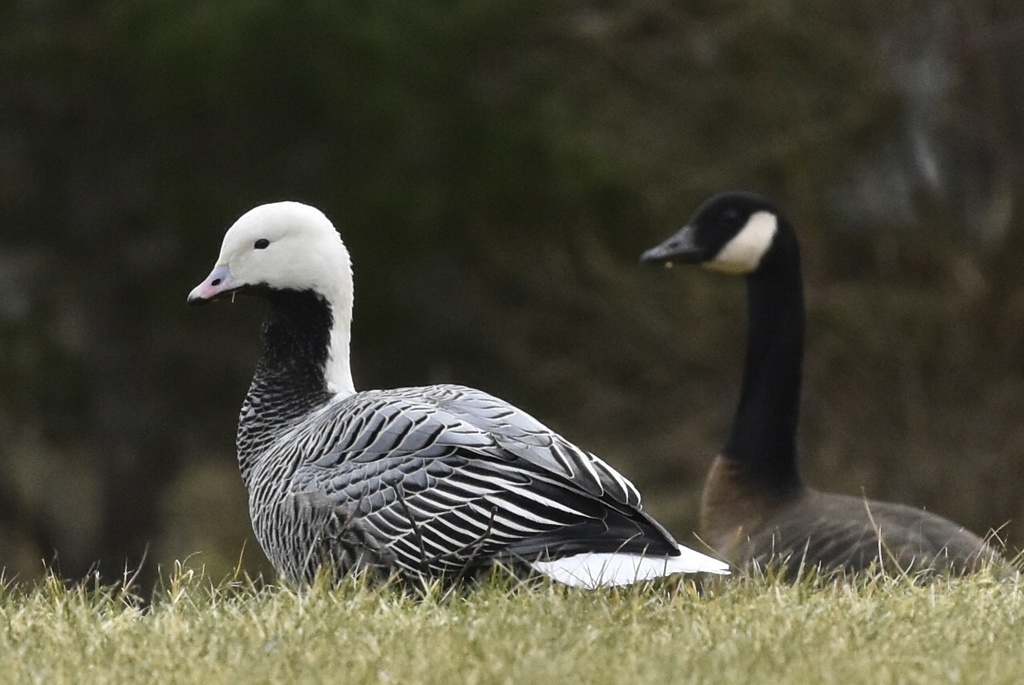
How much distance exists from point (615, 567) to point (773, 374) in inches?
139

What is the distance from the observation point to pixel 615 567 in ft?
16.2

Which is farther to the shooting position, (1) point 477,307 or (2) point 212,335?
(2) point 212,335

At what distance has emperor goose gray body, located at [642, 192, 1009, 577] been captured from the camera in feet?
20.9

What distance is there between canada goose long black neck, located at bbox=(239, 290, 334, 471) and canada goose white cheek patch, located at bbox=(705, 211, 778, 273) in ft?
8.46

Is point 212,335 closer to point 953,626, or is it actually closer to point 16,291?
point 16,291

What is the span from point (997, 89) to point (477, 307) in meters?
4.89

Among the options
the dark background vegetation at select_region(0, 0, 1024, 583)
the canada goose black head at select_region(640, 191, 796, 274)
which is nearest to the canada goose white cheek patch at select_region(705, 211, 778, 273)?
the canada goose black head at select_region(640, 191, 796, 274)

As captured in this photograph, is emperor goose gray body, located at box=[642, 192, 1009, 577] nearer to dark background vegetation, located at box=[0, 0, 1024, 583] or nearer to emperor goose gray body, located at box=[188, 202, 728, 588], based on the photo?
emperor goose gray body, located at box=[188, 202, 728, 588]

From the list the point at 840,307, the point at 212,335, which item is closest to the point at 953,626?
the point at 840,307

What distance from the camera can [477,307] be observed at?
1567 cm

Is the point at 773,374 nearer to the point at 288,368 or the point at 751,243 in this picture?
the point at 751,243

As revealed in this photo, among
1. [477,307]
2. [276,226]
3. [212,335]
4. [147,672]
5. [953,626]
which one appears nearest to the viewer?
[147,672]

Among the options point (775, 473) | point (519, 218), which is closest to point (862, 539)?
point (775, 473)

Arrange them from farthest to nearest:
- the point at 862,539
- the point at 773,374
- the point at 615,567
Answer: the point at 773,374, the point at 862,539, the point at 615,567
